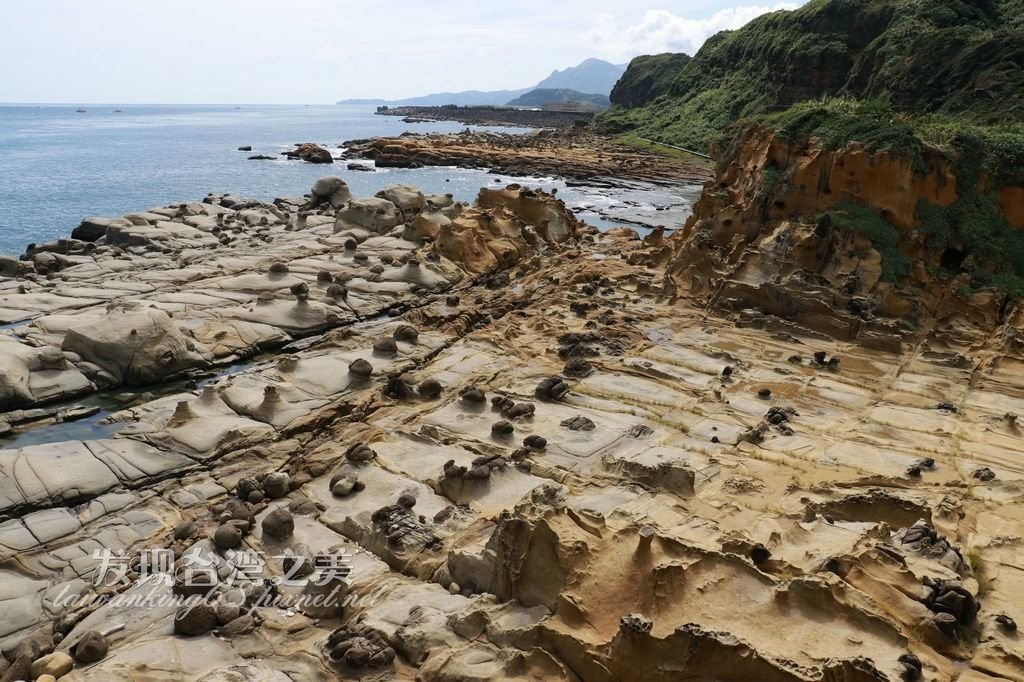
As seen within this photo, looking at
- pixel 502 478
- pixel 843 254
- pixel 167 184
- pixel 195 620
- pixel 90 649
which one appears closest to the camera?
pixel 90 649

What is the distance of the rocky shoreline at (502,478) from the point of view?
848 centimetres

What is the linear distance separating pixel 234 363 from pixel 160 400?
3.67 m

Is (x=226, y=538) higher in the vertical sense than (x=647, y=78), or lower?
lower

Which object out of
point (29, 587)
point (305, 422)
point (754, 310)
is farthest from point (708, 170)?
point (29, 587)

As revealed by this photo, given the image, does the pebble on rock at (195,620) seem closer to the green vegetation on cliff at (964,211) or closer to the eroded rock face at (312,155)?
the green vegetation on cliff at (964,211)

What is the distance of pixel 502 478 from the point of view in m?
13.9

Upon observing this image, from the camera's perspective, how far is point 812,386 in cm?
1833

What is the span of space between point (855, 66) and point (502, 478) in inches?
2610

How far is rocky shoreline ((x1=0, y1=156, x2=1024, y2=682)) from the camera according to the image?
8.48 meters

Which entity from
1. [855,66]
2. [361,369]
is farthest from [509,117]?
[361,369]

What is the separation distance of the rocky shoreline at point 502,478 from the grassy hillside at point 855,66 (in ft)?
111

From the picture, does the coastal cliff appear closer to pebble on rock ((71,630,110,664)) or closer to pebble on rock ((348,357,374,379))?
pebble on rock ((348,357,374,379))

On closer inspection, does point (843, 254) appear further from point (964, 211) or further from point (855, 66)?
point (855, 66)

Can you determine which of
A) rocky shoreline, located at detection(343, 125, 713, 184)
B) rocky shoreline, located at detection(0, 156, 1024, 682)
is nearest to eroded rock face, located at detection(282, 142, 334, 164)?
rocky shoreline, located at detection(343, 125, 713, 184)
